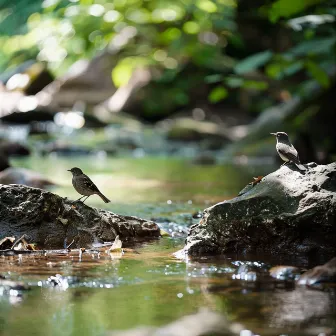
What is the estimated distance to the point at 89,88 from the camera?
1093 inches

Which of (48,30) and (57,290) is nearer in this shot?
(57,290)

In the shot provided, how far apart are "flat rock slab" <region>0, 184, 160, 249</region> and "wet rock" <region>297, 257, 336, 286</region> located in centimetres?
198

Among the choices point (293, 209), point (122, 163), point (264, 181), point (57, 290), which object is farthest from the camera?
point (122, 163)

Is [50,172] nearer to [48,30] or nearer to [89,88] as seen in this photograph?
[48,30]

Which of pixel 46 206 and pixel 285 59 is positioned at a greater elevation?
pixel 285 59

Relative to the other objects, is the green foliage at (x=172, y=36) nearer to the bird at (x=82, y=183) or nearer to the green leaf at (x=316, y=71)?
the green leaf at (x=316, y=71)

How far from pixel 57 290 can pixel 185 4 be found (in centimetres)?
1067

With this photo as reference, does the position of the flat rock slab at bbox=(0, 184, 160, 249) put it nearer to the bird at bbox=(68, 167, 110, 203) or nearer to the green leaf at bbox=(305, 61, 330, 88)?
the bird at bbox=(68, 167, 110, 203)

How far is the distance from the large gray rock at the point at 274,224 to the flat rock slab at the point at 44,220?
2.82 feet

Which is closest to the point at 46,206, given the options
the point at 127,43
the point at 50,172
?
the point at 50,172

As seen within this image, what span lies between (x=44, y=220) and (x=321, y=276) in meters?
2.35

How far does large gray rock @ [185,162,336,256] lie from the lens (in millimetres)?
4906

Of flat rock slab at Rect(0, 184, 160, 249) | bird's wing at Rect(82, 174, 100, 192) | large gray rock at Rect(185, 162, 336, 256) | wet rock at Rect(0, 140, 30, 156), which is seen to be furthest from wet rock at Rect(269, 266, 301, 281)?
wet rock at Rect(0, 140, 30, 156)

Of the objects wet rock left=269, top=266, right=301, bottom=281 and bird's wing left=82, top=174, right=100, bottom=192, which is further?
bird's wing left=82, top=174, right=100, bottom=192
